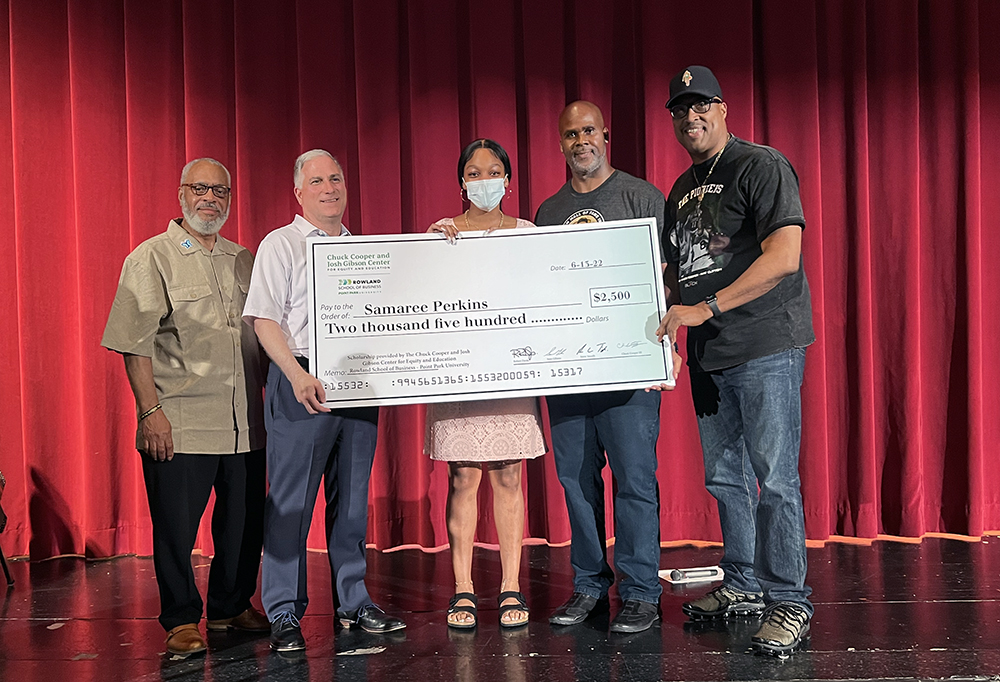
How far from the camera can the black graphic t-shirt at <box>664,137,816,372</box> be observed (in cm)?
231

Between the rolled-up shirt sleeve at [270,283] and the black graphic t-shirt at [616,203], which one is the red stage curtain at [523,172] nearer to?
the black graphic t-shirt at [616,203]

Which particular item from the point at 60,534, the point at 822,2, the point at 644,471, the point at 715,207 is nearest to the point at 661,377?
the point at 644,471

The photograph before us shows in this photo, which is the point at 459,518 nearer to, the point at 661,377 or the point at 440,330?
the point at 440,330

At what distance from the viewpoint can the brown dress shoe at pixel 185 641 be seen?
7.67ft

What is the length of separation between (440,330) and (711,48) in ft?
6.86

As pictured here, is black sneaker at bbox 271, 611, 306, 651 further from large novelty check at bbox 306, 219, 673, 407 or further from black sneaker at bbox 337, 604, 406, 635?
large novelty check at bbox 306, 219, 673, 407

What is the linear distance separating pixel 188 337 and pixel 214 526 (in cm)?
62

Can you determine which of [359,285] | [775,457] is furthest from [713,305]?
[359,285]

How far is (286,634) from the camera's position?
2.38 meters

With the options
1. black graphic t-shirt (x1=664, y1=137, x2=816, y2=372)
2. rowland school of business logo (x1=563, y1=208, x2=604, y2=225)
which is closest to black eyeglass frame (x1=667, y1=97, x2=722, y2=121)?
black graphic t-shirt (x1=664, y1=137, x2=816, y2=372)

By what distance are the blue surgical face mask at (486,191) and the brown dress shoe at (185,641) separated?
1590 mm

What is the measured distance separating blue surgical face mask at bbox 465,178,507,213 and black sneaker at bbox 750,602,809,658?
1503 millimetres

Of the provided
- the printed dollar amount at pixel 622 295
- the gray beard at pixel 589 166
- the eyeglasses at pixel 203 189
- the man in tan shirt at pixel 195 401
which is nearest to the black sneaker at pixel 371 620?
the man in tan shirt at pixel 195 401

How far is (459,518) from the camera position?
8.45ft
